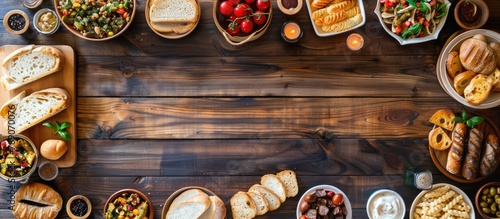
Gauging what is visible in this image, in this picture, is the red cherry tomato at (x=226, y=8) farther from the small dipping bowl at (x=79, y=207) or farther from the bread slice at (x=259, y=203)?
the small dipping bowl at (x=79, y=207)

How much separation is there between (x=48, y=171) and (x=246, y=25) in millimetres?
1328

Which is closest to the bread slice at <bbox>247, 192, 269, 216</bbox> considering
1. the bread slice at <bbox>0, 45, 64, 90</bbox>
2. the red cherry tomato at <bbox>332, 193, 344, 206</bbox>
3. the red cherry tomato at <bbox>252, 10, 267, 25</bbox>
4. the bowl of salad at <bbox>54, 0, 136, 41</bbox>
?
the red cherry tomato at <bbox>332, 193, 344, 206</bbox>

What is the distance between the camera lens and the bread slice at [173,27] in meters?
2.77

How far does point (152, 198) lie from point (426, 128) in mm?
1591

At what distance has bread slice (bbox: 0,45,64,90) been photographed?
2740 mm

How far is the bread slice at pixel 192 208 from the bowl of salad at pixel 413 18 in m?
1.35

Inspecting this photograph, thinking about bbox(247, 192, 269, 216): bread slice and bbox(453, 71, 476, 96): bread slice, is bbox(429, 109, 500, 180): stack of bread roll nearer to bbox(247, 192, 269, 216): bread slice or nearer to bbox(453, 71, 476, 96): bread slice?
bbox(453, 71, 476, 96): bread slice

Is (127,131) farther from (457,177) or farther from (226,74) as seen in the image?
(457,177)

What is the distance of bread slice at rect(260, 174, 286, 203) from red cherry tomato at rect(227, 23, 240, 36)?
0.80 metres

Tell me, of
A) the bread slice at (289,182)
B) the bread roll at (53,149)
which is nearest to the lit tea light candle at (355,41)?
the bread slice at (289,182)

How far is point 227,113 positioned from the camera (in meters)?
2.87

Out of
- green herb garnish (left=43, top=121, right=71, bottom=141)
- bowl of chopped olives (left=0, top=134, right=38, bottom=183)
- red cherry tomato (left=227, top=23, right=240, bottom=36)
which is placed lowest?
bowl of chopped olives (left=0, top=134, right=38, bottom=183)

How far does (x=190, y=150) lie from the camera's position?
9.39ft

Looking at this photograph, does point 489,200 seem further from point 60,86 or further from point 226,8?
point 60,86
